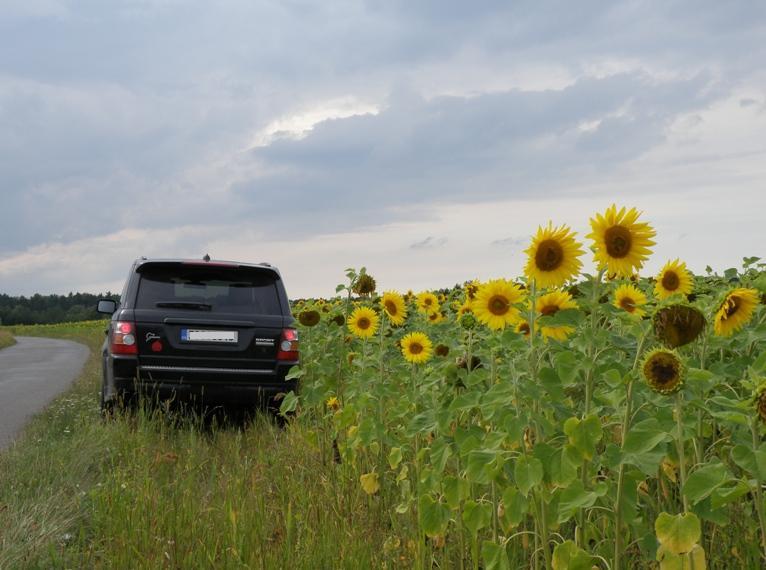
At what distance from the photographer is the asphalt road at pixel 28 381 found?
11.6 meters

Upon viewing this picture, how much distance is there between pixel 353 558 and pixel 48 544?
186 cm

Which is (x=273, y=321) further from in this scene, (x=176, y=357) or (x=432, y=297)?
(x=432, y=297)

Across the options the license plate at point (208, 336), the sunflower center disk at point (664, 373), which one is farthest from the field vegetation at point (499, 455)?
the license plate at point (208, 336)

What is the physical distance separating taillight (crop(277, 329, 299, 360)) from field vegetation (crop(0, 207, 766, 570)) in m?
0.78

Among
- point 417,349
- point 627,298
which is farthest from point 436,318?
point 627,298

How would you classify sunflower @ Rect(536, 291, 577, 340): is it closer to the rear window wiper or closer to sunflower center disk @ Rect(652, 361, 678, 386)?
sunflower center disk @ Rect(652, 361, 678, 386)

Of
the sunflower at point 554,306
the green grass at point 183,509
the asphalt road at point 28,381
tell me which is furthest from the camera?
the asphalt road at point 28,381

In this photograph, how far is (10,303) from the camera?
103 meters

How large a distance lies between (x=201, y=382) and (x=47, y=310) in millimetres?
91936

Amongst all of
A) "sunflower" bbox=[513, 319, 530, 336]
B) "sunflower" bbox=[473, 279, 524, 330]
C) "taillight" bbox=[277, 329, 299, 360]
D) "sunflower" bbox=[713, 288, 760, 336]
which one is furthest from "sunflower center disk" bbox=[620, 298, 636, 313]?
"taillight" bbox=[277, 329, 299, 360]

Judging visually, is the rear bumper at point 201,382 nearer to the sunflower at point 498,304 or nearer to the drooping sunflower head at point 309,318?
the drooping sunflower head at point 309,318

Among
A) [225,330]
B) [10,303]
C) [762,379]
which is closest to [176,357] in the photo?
[225,330]

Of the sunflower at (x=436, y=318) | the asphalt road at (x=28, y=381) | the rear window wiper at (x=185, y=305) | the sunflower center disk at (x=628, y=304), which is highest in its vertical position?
the rear window wiper at (x=185, y=305)

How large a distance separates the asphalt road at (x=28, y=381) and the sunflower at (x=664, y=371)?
27.7 feet
